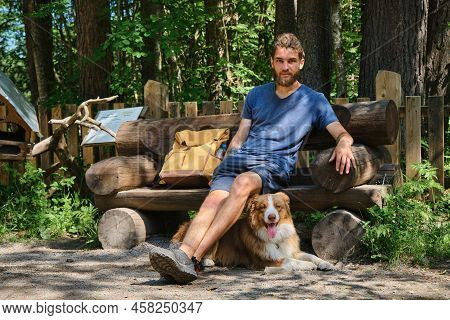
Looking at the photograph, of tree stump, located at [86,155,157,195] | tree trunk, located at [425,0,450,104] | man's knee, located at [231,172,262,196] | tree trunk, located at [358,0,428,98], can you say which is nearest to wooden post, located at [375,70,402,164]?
tree trunk, located at [358,0,428,98]

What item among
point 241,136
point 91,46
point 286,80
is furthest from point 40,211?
point 91,46

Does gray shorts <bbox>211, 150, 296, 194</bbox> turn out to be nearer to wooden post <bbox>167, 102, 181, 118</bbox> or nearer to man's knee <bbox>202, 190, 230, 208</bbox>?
man's knee <bbox>202, 190, 230, 208</bbox>

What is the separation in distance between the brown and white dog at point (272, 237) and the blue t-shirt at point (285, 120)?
21.9 inches

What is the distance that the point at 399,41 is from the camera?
7801 millimetres

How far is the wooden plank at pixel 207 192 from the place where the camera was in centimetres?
559

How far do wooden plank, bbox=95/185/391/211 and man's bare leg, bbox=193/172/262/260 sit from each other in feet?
2.33

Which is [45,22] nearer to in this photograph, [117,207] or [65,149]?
[65,149]

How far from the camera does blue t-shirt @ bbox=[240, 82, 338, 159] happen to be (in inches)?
222

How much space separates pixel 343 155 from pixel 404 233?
891 mm

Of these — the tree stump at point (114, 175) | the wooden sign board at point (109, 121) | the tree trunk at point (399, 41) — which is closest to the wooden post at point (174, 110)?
the wooden sign board at point (109, 121)

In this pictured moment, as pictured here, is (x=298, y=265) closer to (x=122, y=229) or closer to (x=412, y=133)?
(x=122, y=229)

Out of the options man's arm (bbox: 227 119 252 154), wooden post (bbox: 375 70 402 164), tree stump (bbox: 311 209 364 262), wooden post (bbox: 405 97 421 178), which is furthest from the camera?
wooden post (bbox: 405 97 421 178)

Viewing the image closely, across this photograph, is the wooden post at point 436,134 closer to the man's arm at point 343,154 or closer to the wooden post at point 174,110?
the man's arm at point 343,154

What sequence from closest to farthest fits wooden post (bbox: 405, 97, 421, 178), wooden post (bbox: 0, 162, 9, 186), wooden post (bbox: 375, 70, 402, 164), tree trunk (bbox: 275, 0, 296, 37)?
1. wooden post (bbox: 375, 70, 402, 164)
2. wooden post (bbox: 405, 97, 421, 178)
3. wooden post (bbox: 0, 162, 9, 186)
4. tree trunk (bbox: 275, 0, 296, 37)
